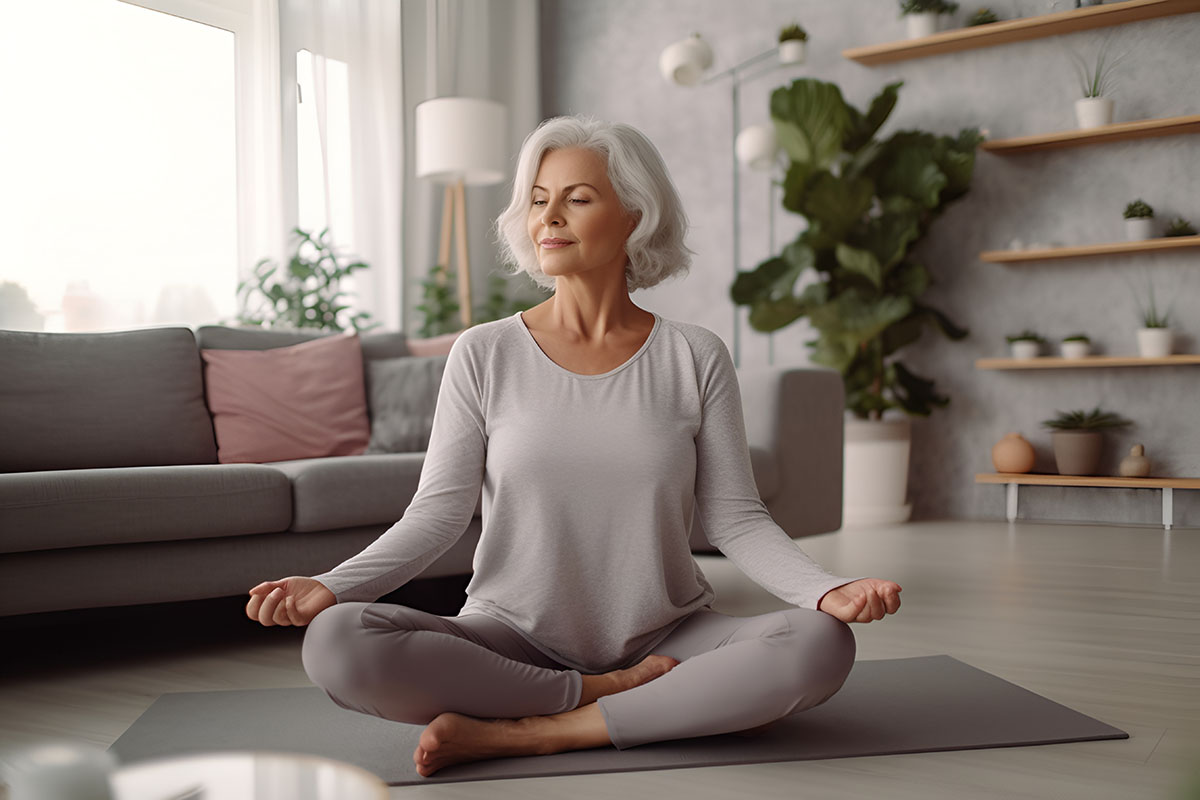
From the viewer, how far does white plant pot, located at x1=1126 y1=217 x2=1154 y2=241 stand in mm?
4336

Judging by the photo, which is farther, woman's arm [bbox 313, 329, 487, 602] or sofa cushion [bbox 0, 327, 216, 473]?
sofa cushion [bbox 0, 327, 216, 473]

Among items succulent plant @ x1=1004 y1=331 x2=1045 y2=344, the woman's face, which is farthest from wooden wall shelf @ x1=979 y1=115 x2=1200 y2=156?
the woman's face

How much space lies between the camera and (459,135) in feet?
14.9

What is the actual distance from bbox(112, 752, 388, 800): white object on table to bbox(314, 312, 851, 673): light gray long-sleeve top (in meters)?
0.65

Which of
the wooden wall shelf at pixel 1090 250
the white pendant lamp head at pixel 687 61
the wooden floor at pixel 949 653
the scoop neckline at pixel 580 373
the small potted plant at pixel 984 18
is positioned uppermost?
the small potted plant at pixel 984 18

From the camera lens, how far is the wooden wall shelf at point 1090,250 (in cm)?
423

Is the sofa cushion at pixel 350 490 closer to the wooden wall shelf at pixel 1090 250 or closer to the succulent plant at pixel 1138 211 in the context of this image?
the wooden wall shelf at pixel 1090 250

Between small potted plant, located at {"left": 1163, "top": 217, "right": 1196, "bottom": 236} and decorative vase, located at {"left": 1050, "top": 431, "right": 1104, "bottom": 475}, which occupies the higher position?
small potted plant, located at {"left": 1163, "top": 217, "right": 1196, "bottom": 236}

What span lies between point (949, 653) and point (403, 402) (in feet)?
5.18

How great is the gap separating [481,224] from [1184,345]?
128 inches

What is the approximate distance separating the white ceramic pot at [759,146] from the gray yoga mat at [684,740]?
3324 millimetres

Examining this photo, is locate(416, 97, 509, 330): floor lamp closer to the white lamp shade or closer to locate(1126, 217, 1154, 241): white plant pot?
the white lamp shade

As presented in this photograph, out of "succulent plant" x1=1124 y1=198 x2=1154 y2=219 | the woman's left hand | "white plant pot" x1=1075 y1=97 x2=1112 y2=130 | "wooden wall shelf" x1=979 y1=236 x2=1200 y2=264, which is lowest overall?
the woman's left hand

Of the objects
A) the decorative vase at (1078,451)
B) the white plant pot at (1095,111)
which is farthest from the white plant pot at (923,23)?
the decorative vase at (1078,451)
